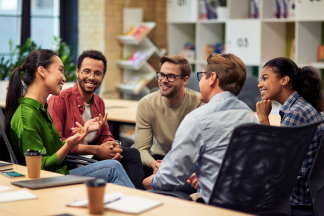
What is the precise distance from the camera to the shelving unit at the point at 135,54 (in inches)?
235

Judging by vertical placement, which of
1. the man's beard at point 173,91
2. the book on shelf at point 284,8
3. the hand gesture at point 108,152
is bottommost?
the hand gesture at point 108,152

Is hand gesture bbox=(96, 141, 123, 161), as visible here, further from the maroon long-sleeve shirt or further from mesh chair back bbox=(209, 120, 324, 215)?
mesh chair back bbox=(209, 120, 324, 215)

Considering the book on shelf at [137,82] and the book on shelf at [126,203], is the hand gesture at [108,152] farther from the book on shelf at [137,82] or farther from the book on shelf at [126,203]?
the book on shelf at [137,82]

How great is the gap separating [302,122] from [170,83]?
0.95 m

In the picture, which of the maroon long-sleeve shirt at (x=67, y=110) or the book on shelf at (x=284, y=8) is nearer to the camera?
the maroon long-sleeve shirt at (x=67, y=110)

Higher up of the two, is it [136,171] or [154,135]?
[154,135]

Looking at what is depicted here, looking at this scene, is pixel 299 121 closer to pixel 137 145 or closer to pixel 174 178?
pixel 174 178

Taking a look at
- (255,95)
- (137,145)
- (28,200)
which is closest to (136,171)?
(137,145)

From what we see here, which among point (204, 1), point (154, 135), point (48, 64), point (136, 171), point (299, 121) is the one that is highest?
point (204, 1)

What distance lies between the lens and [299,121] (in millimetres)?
2121

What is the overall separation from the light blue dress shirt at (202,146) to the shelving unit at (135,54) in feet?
14.0

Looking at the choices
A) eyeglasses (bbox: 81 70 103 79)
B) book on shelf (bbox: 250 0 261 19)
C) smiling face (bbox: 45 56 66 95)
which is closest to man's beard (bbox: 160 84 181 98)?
eyeglasses (bbox: 81 70 103 79)

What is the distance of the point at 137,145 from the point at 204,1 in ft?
11.6

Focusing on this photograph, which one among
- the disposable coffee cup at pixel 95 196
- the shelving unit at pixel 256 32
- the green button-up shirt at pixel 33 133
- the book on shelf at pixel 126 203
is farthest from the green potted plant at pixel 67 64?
the disposable coffee cup at pixel 95 196
